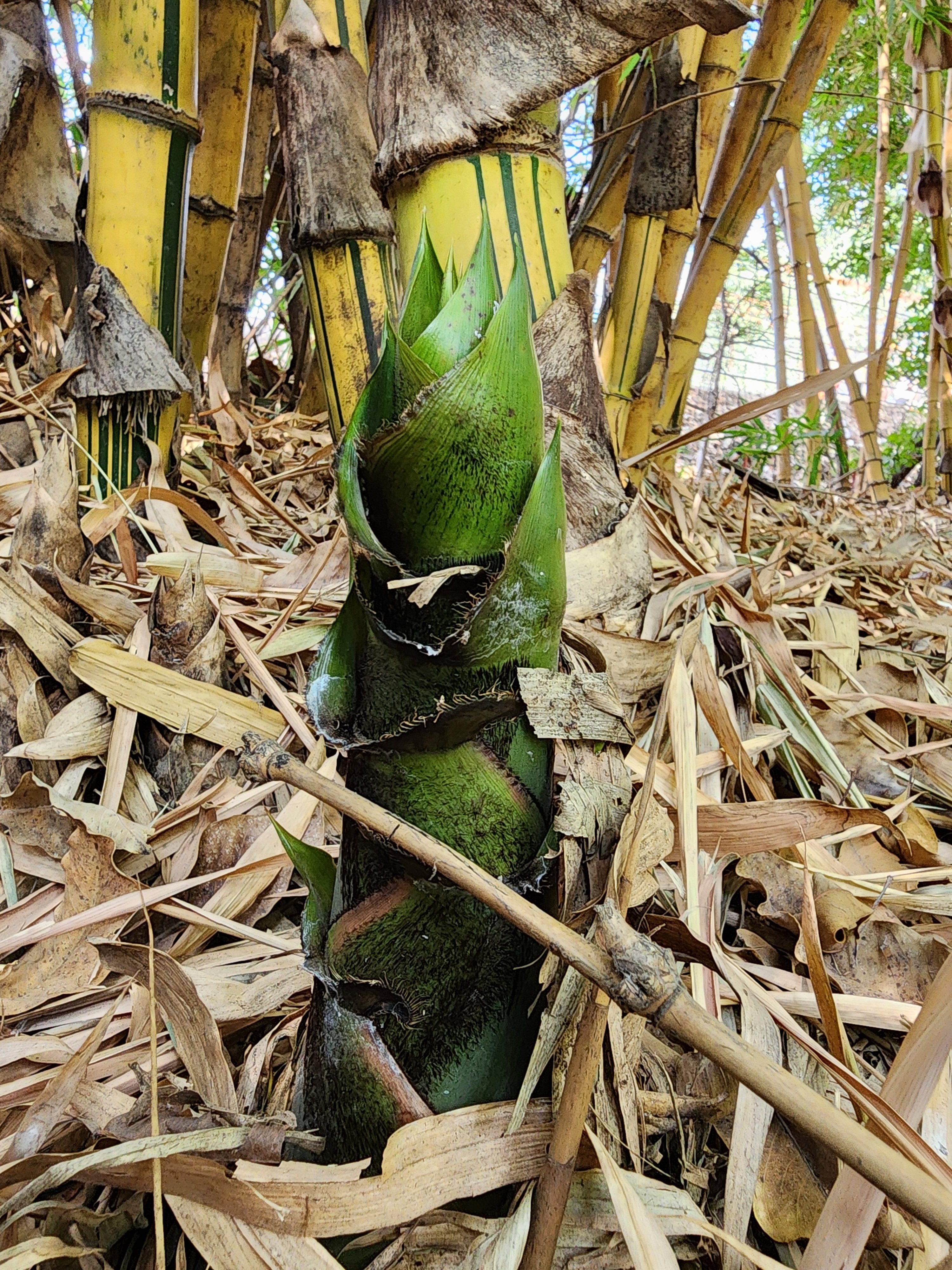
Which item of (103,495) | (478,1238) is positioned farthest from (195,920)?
(103,495)

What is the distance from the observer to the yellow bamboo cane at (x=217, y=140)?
1.29 meters

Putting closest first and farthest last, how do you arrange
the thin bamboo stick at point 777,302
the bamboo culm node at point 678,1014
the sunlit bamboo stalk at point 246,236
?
the bamboo culm node at point 678,1014
the sunlit bamboo stalk at point 246,236
the thin bamboo stick at point 777,302

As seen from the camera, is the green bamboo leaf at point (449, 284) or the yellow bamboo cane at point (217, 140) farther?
the yellow bamboo cane at point (217, 140)

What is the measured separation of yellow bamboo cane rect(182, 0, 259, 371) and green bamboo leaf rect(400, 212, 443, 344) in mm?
1054

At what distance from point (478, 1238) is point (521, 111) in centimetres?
60

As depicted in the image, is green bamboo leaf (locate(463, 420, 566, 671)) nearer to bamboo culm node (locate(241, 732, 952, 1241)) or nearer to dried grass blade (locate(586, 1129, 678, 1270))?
bamboo culm node (locate(241, 732, 952, 1241))

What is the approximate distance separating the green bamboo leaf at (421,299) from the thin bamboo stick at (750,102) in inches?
42.8

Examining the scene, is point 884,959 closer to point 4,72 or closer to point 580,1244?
point 580,1244

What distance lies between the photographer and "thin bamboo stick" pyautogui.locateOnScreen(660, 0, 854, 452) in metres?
1.42

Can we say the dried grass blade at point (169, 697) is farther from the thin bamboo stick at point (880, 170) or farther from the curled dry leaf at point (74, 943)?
the thin bamboo stick at point (880, 170)

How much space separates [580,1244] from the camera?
0.38 meters

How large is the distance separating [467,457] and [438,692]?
9 cm

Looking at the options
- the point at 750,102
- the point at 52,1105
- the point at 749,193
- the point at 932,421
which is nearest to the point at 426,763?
the point at 52,1105

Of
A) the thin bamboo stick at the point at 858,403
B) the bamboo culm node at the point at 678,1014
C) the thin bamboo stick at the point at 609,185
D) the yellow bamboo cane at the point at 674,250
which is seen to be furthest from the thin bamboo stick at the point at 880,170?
the bamboo culm node at the point at 678,1014
